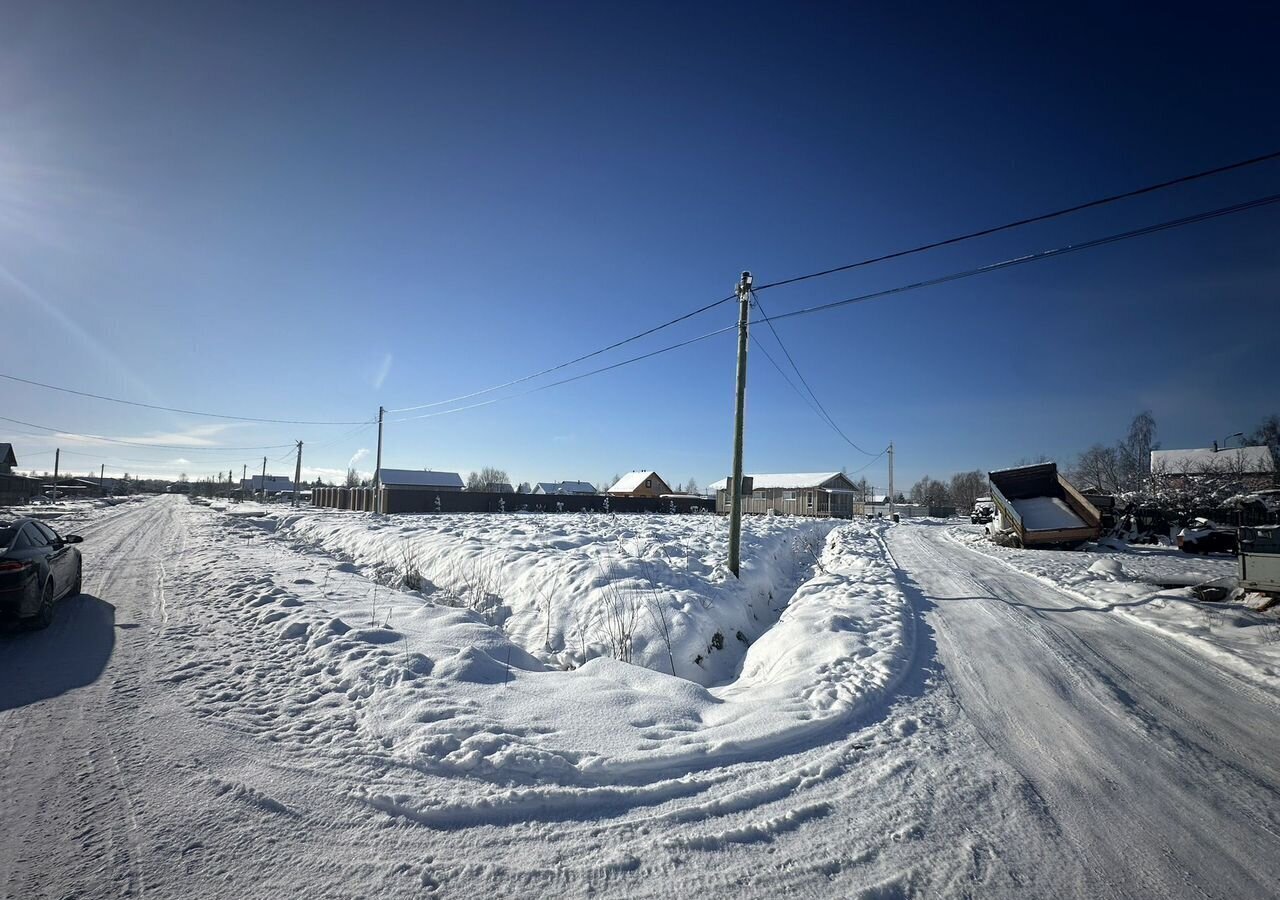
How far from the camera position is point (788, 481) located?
179 feet

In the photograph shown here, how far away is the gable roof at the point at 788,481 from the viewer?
51.8 metres

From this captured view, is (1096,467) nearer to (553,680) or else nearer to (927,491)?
(927,491)

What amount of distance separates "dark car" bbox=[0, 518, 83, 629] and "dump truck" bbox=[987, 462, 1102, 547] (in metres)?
22.4

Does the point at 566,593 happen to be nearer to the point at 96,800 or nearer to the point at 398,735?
the point at 398,735

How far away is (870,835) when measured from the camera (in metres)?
2.82

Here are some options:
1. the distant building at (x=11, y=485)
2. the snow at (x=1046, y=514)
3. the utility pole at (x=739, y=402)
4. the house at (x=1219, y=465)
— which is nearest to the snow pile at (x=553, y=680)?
the utility pole at (x=739, y=402)

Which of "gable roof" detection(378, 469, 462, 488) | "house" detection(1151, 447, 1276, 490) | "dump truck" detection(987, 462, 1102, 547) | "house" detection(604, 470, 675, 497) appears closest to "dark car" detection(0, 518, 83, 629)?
"dump truck" detection(987, 462, 1102, 547)

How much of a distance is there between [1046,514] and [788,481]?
37.4m

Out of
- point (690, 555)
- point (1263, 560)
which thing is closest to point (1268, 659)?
point (1263, 560)

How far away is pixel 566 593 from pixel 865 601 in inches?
195

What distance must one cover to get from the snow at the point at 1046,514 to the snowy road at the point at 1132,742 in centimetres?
1058

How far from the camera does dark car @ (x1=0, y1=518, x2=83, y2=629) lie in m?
5.98

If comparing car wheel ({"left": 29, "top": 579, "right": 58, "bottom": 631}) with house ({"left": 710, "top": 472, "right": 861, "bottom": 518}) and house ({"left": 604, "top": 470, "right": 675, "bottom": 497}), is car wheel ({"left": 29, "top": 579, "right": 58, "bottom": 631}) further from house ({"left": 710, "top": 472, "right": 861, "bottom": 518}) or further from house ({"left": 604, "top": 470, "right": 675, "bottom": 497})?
house ({"left": 604, "top": 470, "right": 675, "bottom": 497})

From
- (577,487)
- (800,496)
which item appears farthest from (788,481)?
(577,487)
